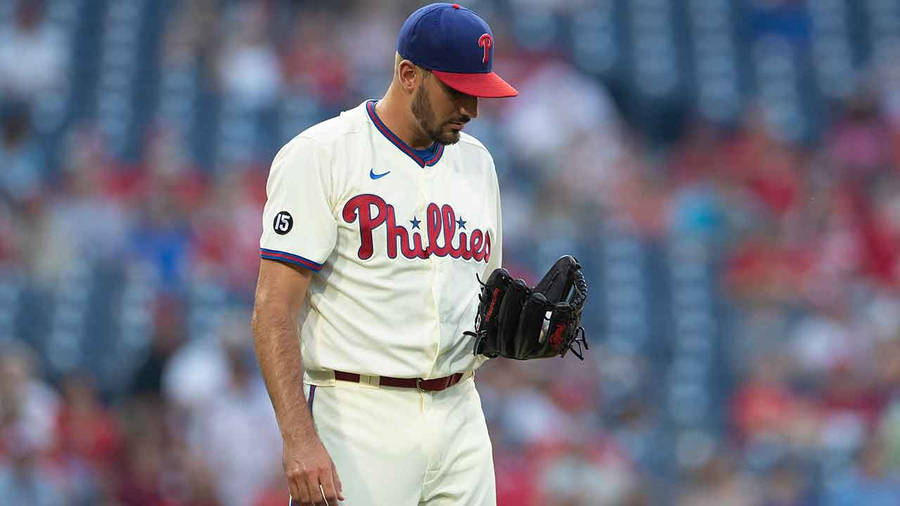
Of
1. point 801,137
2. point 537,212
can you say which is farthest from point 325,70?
point 801,137

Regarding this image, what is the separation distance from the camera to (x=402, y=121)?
379 centimetres

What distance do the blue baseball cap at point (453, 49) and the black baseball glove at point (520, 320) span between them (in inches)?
19.1

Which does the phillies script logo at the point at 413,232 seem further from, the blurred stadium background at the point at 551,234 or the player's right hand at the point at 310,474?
the blurred stadium background at the point at 551,234

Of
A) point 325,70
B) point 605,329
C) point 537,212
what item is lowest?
point 605,329

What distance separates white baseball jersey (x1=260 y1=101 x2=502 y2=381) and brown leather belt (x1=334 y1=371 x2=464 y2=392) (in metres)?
0.02

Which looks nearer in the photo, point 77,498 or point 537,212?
point 77,498

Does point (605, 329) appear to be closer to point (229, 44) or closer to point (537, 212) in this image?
point (537, 212)

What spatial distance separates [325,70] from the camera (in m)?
11.2

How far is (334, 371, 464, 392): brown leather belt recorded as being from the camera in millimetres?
3711

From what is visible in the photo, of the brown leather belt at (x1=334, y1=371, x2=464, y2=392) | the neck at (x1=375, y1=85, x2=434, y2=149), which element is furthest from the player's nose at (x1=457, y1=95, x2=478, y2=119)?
the brown leather belt at (x1=334, y1=371, x2=464, y2=392)

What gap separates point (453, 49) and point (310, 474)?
108cm

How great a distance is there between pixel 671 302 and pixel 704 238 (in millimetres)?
721

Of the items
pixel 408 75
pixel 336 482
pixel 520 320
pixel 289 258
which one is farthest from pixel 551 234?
pixel 336 482

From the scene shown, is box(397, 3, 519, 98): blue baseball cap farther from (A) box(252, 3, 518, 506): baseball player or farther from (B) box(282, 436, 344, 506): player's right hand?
(B) box(282, 436, 344, 506): player's right hand
